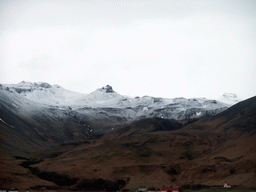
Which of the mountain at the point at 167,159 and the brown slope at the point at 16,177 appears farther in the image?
the mountain at the point at 167,159

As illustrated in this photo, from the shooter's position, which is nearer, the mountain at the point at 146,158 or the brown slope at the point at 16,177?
the brown slope at the point at 16,177

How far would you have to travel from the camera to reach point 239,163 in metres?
115

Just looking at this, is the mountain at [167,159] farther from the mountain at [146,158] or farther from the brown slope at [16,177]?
the brown slope at [16,177]

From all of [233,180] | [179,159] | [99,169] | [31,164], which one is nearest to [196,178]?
[233,180]

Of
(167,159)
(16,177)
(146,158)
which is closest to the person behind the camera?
(16,177)

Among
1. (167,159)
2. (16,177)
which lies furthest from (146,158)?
(16,177)

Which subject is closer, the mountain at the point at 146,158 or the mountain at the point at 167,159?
the mountain at the point at 146,158

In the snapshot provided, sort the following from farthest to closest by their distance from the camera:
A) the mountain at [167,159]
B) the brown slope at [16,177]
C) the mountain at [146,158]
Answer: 1. the mountain at [167,159]
2. the mountain at [146,158]
3. the brown slope at [16,177]

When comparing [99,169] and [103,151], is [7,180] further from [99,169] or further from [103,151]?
[103,151]

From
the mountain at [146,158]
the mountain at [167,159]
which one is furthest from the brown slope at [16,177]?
the mountain at [167,159]

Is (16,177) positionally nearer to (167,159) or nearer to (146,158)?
(146,158)

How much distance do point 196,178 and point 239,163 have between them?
642 inches

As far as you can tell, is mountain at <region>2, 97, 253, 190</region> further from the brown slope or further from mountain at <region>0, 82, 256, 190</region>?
→ the brown slope

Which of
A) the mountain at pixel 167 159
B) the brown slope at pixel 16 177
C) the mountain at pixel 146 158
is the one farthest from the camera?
the mountain at pixel 167 159
